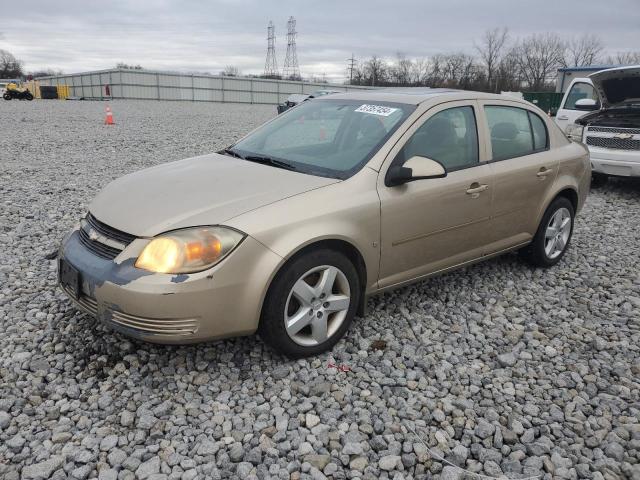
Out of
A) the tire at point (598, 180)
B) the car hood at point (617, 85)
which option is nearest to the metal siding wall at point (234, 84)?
the tire at point (598, 180)

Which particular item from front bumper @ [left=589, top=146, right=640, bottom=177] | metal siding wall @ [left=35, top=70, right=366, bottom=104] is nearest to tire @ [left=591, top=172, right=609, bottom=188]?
front bumper @ [left=589, top=146, right=640, bottom=177]

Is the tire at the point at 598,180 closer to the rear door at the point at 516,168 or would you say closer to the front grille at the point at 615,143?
the front grille at the point at 615,143

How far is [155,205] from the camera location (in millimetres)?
3082

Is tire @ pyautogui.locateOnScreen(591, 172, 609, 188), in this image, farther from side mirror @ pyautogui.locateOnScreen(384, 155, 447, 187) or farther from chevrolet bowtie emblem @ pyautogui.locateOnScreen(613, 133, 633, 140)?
side mirror @ pyautogui.locateOnScreen(384, 155, 447, 187)

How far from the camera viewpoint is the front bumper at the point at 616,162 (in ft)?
26.0

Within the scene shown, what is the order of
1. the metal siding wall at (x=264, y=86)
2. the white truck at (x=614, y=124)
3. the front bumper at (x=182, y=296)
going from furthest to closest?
the metal siding wall at (x=264, y=86) → the white truck at (x=614, y=124) → the front bumper at (x=182, y=296)

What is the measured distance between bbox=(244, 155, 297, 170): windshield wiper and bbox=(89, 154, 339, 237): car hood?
63 mm

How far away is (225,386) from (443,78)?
6937 centimetres

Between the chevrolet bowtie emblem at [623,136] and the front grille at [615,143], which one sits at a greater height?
the chevrolet bowtie emblem at [623,136]

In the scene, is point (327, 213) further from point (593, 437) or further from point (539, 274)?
point (539, 274)

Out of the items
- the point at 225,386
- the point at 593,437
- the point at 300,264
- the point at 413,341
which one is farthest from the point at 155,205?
the point at 593,437

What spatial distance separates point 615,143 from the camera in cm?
818

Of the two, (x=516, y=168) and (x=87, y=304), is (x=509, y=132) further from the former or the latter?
(x=87, y=304)

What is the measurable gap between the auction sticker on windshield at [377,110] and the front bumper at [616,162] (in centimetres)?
591
